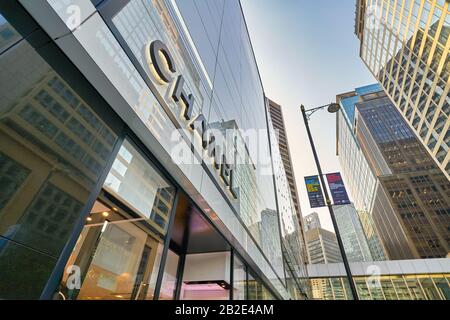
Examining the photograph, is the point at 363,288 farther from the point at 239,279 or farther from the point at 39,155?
the point at 39,155

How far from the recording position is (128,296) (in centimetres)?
386

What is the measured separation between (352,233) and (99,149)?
657ft

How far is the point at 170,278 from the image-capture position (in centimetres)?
→ 774

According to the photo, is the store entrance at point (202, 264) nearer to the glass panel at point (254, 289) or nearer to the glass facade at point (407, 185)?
the glass panel at point (254, 289)

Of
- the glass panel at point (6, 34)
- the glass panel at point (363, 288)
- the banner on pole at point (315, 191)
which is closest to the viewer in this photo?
the glass panel at point (6, 34)

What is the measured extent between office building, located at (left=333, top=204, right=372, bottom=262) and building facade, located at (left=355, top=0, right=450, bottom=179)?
4326 inches

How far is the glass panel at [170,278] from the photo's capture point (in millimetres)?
7064

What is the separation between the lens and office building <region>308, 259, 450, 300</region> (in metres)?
19.1

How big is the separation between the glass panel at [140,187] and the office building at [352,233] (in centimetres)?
17092

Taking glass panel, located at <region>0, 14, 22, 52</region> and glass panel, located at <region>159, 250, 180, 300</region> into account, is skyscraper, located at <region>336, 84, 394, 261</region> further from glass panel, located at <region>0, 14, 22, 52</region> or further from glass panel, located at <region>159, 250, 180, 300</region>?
glass panel, located at <region>0, 14, 22, 52</region>

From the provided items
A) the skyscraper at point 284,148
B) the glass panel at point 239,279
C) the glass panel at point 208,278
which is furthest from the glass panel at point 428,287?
the skyscraper at point 284,148

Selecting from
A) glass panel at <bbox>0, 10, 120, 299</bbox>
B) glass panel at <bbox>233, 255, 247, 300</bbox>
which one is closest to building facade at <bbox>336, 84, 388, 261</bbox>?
glass panel at <bbox>233, 255, 247, 300</bbox>

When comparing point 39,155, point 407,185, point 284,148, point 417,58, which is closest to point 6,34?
point 39,155

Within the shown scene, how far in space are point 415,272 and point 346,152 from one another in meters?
141
